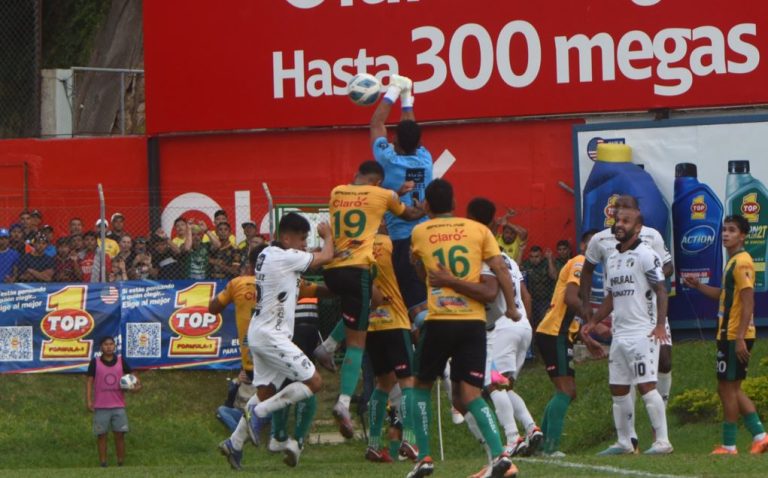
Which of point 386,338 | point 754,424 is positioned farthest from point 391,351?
point 754,424

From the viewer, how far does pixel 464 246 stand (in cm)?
A: 1234

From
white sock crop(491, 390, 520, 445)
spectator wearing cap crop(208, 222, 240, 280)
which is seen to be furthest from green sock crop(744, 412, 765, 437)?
spectator wearing cap crop(208, 222, 240, 280)

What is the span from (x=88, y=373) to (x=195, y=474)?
662 centimetres

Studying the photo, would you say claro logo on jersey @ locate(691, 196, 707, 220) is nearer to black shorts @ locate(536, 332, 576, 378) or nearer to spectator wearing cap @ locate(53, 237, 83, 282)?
black shorts @ locate(536, 332, 576, 378)

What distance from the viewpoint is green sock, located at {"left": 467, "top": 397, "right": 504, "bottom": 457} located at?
472 inches

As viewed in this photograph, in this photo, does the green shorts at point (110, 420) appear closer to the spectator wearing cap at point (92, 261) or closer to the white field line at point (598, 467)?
the spectator wearing cap at point (92, 261)

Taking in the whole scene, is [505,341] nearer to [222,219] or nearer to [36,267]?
[222,219]

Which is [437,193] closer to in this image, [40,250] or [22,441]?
[22,441]

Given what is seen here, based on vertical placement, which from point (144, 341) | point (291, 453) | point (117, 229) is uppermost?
point (117, 229)

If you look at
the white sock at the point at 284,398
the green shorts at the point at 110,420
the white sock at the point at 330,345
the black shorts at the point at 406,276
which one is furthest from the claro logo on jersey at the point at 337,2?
the white sock at the point at 284,398

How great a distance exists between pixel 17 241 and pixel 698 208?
974 centimetres

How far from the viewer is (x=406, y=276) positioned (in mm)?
15352

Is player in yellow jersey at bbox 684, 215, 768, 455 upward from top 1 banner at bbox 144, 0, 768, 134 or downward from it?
downward

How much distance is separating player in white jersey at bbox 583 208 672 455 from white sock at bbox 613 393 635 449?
0.71ft
